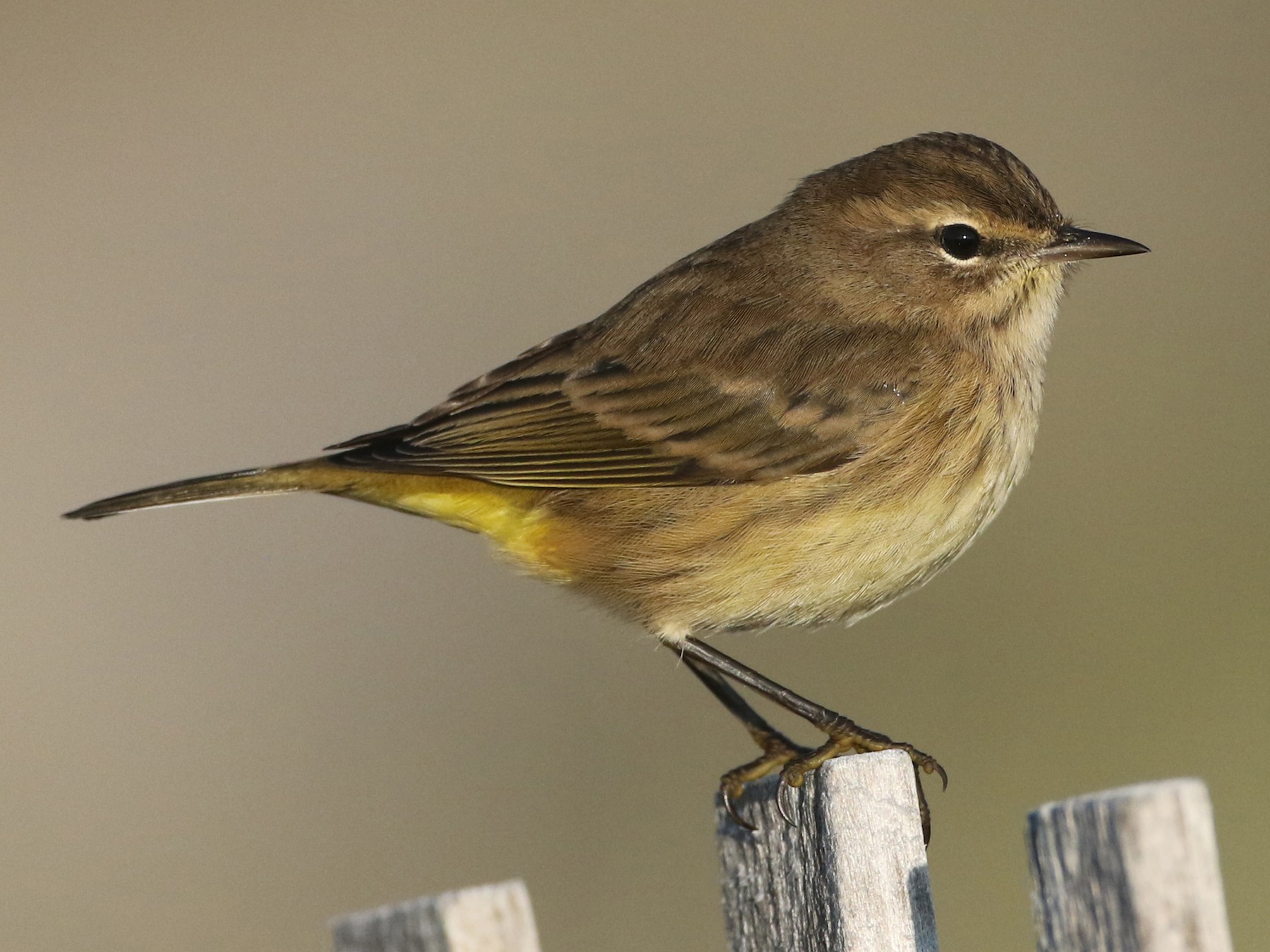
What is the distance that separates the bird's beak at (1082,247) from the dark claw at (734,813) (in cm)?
216

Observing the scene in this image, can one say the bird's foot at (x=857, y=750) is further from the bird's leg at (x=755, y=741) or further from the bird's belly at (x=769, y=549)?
the bird's belly at (x=769, y=549)

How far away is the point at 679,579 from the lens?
448 cm

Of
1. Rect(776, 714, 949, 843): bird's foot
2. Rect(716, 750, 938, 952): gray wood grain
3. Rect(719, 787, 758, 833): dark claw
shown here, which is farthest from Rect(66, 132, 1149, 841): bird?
Rect(716, 750, 938, 952): gray wood grain

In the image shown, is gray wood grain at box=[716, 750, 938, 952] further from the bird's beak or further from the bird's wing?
the bird's beak

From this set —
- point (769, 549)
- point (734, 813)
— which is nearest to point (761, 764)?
point (769, 549)

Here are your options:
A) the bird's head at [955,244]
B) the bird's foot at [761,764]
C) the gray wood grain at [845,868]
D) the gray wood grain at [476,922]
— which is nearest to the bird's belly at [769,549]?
the bird's foot at [761,764]

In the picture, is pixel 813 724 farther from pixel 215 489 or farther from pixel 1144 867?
pixel 1144 867

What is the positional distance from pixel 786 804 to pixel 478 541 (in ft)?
12.7

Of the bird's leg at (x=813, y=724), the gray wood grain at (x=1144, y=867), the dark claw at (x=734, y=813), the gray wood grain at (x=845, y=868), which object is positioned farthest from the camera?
the bird's leg at (x=813, y=724)

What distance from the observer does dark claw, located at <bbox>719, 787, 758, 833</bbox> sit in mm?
3006

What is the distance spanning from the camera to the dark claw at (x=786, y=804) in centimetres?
283

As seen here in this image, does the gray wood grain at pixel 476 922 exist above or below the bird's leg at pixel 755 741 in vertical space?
below

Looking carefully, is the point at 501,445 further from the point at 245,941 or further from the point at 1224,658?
the point at 1224,658

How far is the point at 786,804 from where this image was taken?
2.85 meters
